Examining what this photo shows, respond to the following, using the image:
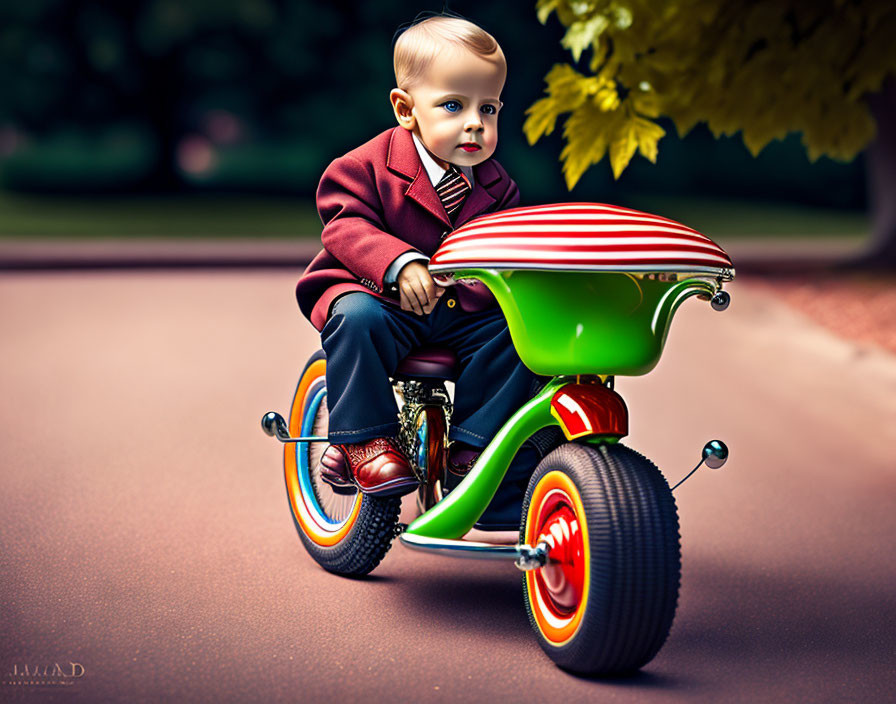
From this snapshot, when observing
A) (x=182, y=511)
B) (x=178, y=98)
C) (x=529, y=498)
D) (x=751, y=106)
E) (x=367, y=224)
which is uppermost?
(x=178, y=98)

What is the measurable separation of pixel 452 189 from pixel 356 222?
0.34 meters

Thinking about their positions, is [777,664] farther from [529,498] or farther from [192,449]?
[192,449]

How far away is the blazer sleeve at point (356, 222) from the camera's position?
3639 millimetres

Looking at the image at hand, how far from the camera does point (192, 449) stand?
6.13 meters

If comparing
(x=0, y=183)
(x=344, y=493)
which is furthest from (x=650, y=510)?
(x=0, y=183)

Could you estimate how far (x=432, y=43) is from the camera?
3.68 metres

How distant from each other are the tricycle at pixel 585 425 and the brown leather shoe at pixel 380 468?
0.47 ft

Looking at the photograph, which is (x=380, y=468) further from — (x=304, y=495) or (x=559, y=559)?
(x=304, y=495)

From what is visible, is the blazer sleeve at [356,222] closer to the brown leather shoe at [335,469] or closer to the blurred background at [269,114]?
the brown leather shoe at [335,469]

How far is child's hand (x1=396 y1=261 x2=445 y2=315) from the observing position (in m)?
3.55

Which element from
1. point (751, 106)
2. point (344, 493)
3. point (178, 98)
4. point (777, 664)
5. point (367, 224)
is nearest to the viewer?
point (777, 664)

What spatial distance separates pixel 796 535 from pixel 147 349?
5.71 metres

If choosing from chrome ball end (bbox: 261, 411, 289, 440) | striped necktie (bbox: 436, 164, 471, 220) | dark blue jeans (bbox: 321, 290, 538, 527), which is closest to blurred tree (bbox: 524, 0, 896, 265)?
striped necktie (bbox: 436, 164, 471, 220)

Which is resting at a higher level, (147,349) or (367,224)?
(367,224)
